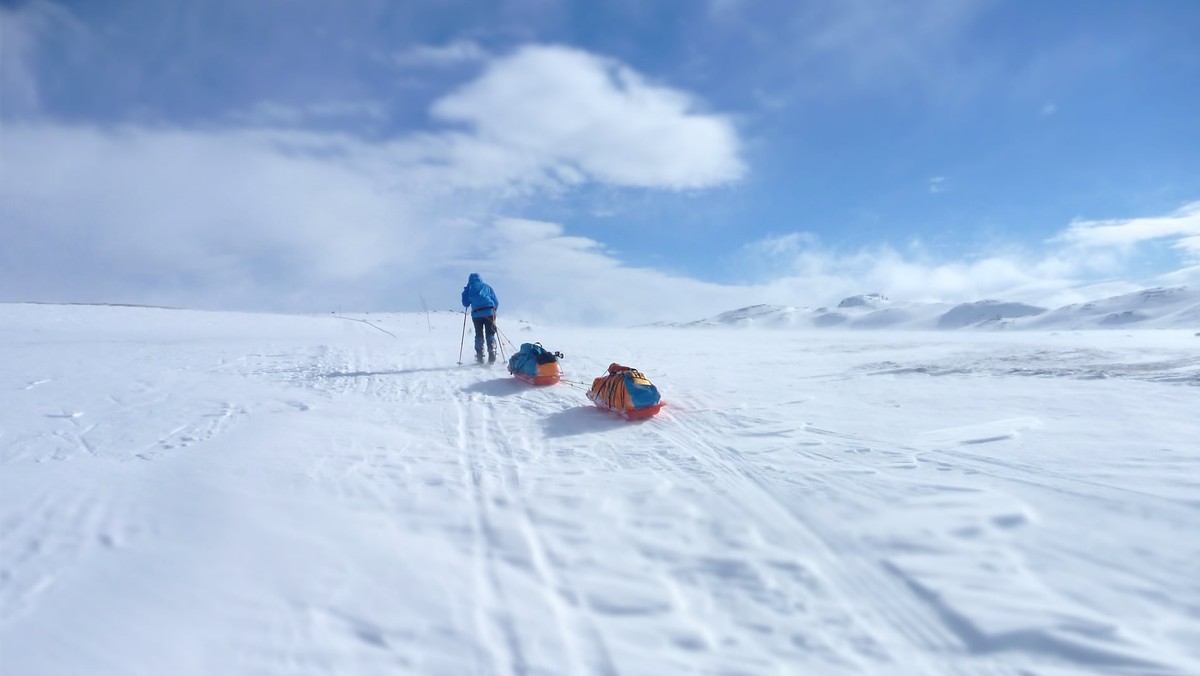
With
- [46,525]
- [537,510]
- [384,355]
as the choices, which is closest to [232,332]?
[384,355]

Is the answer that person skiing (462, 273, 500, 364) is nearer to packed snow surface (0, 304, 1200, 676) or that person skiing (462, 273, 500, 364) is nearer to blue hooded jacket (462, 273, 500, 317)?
blue hooded jacket (462, 273, 500, 317)

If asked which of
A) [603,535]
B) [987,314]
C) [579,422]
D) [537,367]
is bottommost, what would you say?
[603,535]

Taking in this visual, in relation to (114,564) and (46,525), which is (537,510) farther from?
(46,525)

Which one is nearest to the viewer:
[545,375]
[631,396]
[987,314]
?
[631,396]

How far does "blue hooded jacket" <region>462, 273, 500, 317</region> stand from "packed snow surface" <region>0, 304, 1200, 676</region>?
12.7 feet

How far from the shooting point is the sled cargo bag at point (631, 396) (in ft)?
24.9

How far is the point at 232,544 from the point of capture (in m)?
3.99

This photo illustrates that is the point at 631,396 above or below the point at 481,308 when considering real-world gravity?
below

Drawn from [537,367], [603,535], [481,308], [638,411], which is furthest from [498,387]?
[603,535]

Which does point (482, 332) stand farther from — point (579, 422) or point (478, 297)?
point (579, 422)

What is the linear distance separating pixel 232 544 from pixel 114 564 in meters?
0.62

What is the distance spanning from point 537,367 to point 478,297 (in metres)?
2.80

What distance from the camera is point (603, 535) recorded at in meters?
4.23

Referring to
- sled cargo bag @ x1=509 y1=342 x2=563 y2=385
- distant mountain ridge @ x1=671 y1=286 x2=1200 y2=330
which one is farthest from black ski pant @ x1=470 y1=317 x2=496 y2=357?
distant mountain ridge @ x1=671 y1=286 x2=1200 y2=330
